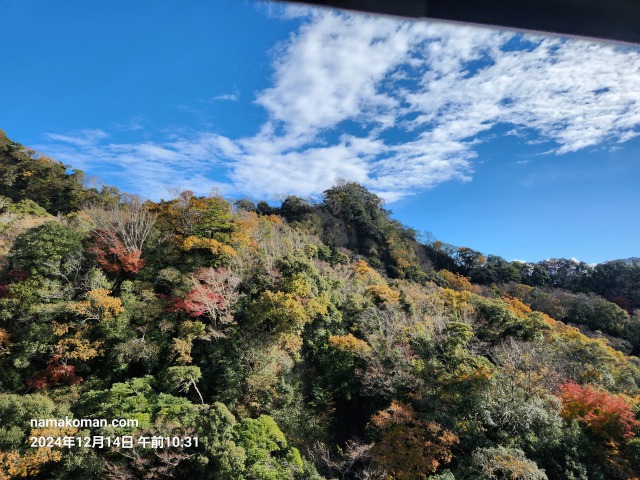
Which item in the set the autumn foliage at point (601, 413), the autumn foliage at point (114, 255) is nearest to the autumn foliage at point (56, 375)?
the autumn foliage at point (114, 255)

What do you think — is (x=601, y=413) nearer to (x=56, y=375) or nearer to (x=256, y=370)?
(x=256, y=370)

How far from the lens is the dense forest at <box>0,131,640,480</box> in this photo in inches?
371

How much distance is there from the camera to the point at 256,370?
13.0 meters

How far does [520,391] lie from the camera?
11.5 metres

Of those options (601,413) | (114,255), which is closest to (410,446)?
(601,413)

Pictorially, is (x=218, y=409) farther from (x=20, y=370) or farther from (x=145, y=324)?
(x=20, y=370)

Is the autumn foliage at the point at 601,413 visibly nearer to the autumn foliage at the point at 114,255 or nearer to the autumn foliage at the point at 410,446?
the autumn foliage at the point at 410,446

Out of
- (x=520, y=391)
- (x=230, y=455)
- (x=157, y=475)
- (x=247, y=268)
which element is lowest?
(x=157, y=475)

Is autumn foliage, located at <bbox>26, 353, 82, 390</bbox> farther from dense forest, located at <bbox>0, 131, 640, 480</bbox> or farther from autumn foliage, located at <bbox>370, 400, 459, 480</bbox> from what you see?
autumn foliage, located at <bbox>370, 400, 459, 480</bbox>

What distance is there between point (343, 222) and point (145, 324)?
27703 mm

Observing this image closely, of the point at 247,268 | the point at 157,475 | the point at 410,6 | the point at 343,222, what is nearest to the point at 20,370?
the point at 157,475

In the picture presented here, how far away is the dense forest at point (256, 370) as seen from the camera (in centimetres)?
941

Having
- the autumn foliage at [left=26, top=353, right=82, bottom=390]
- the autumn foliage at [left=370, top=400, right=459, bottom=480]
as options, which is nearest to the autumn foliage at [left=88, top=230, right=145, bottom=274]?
the autumn foliage at [left=26, top=353, right=82, bottom=390]

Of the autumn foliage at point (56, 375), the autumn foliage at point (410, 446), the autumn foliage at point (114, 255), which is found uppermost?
the autumn foliage at point (114, 255)
